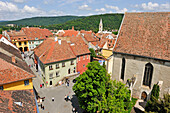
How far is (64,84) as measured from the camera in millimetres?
34000

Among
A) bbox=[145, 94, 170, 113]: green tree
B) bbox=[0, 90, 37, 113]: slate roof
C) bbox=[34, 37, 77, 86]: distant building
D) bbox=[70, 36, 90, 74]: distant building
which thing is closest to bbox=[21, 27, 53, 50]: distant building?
bbox=[70, 36, 90, 74]: distant building

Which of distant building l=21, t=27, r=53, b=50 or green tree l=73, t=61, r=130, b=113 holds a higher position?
distant building l=21, t=27, r=53, b=50

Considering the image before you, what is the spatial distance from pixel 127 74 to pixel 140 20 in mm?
11040

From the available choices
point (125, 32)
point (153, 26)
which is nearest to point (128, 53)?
point (125, 32)

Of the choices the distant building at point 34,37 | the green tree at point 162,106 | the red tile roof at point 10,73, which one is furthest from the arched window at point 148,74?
the distant building at point 34,37

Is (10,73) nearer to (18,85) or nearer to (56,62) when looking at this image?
(18,85)

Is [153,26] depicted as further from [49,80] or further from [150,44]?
[49,80]

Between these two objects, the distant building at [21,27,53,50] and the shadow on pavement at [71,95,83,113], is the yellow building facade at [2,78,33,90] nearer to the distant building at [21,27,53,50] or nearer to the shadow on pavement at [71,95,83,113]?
the shadow on pavement at [71,95,83,113]

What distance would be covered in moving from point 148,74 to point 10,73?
77.8 ft

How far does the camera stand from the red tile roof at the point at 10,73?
62.5 ft

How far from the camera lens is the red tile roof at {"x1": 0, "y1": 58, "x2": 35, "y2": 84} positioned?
19052 millimetres

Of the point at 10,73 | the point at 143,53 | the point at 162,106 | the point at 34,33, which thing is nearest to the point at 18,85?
the point at 10,73

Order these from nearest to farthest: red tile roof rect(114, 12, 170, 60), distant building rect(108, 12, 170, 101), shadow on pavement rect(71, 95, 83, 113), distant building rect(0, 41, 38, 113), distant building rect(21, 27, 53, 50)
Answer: distant building rect(0, 41, 38, 113)
distant building rect(108, 12, 170, 101)
red tile roof rect(114, 12, 170, 60)
shadow on pavement rect(71, 95, 83, 113)
distant building rect(21, 27, 53, 50)

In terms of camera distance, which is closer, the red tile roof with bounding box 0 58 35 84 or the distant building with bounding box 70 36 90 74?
the red tile roof with bounding box 0 58 35 84
